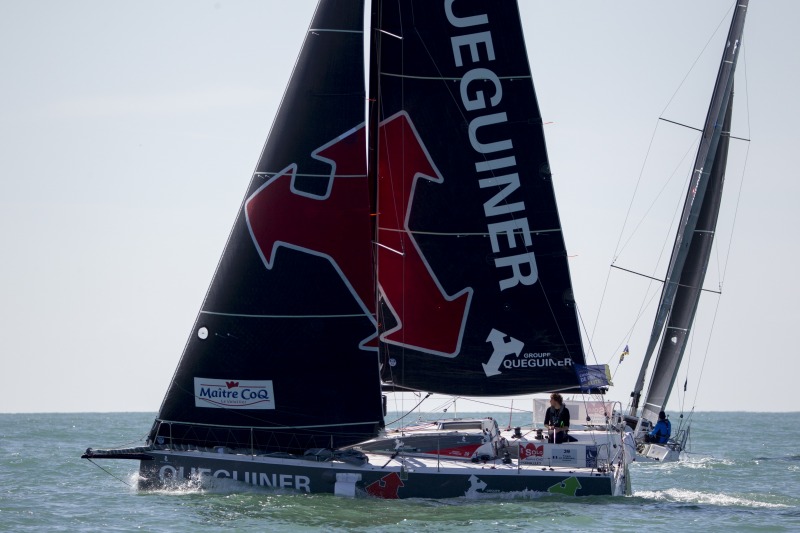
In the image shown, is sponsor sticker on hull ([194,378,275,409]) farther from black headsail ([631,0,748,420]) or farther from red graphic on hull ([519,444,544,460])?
black headsail ([631,0,748,420])

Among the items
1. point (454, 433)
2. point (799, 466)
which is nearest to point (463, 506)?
point (454, 433)

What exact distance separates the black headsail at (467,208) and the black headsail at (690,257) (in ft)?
49.8

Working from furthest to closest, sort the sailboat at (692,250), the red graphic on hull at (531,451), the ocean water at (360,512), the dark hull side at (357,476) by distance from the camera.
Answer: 1. the sailboat at (692,250)
2. the red graphic on hull at (531,451)
3. the dark hull side at (357,476)
4. the ocean water at (360,512)

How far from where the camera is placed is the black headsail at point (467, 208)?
22.2 metres

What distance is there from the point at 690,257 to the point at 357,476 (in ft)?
65.6

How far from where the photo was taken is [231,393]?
68.3 ft

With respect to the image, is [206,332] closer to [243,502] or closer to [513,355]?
[243,502]

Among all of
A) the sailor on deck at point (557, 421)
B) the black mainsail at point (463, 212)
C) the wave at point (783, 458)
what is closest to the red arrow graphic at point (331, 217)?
the black mainsail at point (463, 212)

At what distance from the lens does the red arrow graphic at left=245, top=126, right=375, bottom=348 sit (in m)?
20.9

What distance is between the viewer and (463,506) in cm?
2008

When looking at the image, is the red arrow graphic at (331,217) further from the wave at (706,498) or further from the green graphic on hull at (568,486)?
the wave at (706,498)

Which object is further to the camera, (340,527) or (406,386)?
(406,386)

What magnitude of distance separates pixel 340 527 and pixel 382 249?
5.55 metres

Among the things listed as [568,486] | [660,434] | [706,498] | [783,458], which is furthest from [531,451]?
[783,458]
